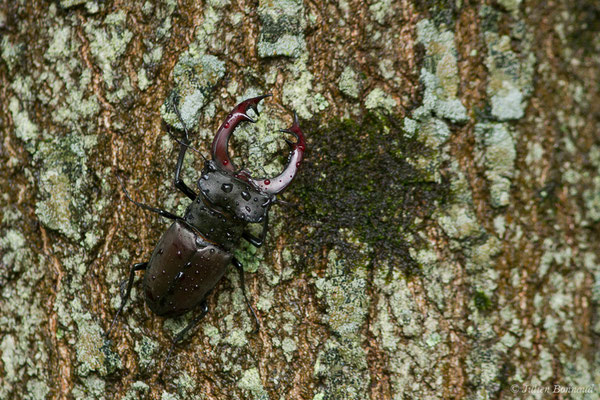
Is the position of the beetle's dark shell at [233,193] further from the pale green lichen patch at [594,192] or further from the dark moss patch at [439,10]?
the pale green lichen patch at [594,192]

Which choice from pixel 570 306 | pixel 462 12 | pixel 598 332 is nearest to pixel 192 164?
pixel 462 12

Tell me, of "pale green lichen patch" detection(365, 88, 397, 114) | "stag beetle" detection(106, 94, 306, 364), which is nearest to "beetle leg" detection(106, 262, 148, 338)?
"stag beetle" detection(106, 94, 306, 364)

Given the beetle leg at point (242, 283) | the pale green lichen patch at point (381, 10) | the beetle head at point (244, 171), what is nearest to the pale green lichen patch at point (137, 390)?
the beetle leg at point (242, 283)

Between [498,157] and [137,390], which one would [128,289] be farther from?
[498,157]

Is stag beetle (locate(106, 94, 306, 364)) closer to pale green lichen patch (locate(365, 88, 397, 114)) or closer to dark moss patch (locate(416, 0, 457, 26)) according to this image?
pale green lichen patch (locate(365, 88, 397, 114))

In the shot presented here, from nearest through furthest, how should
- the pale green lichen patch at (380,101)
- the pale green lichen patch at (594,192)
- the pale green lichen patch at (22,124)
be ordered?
the pale green lichen patch at (594,192) → the pale green lichen patch at (380,101) → the pale green lichen patch at (22,124)
